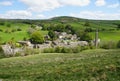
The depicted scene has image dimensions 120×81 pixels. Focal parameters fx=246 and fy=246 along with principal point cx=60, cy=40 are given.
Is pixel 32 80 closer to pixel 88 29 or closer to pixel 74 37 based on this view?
pixel 88 29

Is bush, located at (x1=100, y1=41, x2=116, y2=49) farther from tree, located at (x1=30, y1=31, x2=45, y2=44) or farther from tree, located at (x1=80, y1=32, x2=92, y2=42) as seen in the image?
tree, located at (x1=30, y1=31, x2=45, y2=44)

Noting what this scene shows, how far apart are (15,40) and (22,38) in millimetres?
8974

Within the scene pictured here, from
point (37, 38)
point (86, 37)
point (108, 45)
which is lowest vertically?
point (86, 37)

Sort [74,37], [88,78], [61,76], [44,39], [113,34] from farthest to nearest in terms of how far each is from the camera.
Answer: [74,37] < [44,39] < [113,34] < [61,76] < [88,78]

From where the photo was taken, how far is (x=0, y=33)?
168 m

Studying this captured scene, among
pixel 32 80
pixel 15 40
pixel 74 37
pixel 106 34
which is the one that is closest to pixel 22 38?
pixel 15 40

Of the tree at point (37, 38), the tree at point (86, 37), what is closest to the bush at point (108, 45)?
the tree at point (86, 37)

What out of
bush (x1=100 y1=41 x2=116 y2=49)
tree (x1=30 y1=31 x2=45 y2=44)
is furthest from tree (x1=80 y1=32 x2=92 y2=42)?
bush (x1=100 y1=41 x2=116 y2=49)

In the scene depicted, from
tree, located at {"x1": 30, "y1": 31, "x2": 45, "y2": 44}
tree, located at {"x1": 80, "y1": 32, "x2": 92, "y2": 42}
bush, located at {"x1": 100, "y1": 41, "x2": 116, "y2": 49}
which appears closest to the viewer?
bush, located at {"x1": 100, "y1": 41, "x2": 116, "y2": 49}

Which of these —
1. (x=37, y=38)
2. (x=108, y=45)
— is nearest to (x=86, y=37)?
(x=37, y=38)

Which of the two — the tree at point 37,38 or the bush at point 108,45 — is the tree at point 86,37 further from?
the bush at point 108,45

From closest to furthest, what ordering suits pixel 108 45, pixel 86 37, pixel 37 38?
pixel 108 45 < pixel 37 38 < pixel 86 37

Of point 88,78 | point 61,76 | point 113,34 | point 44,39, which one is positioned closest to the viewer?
point 88,78

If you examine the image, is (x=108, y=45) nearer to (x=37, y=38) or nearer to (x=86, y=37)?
(x=86, y=37)
